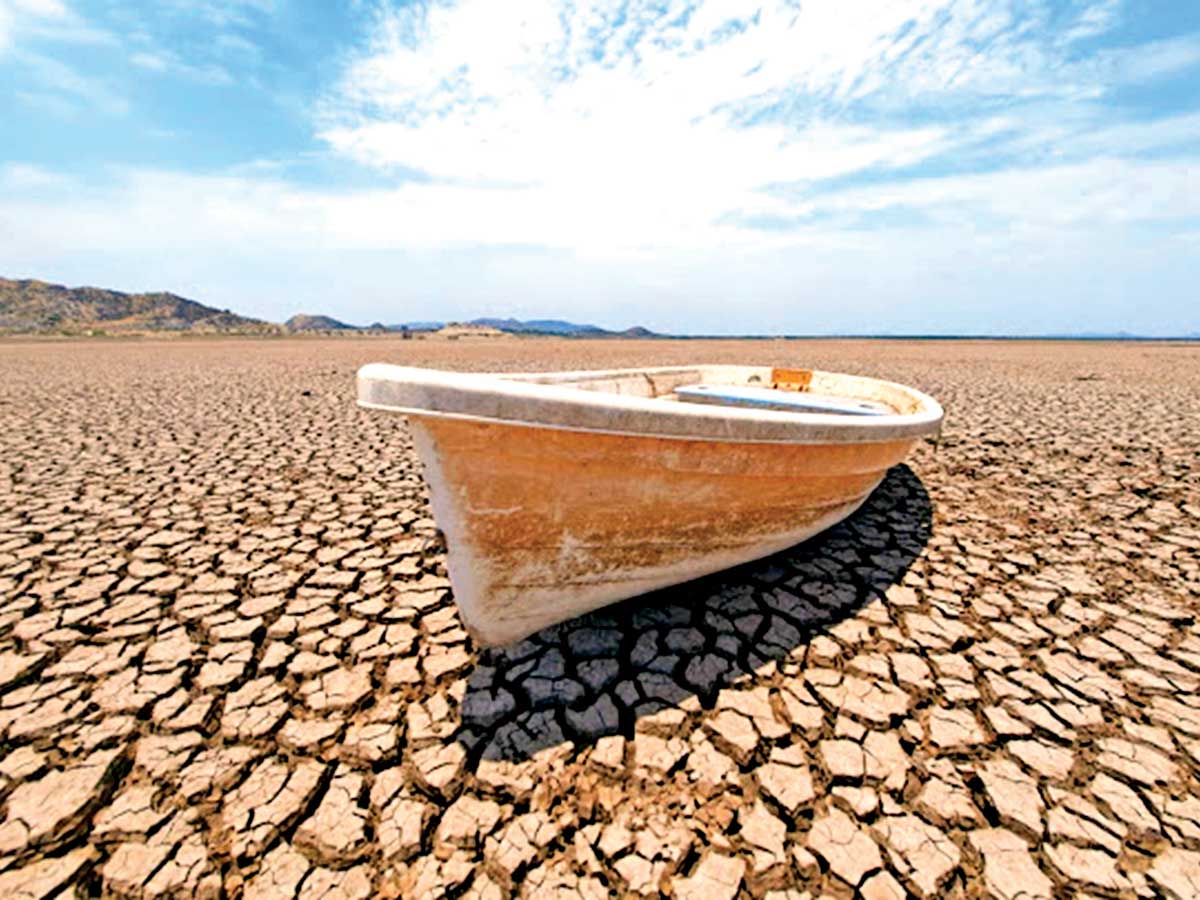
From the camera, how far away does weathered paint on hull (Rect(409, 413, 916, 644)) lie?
1846 mm

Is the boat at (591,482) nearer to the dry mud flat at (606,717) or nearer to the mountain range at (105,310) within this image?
the dry mud flat at (606,717)

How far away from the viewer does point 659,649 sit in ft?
Result: 7.48

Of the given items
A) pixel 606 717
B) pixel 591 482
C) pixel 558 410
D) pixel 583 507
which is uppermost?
pixel 558 410

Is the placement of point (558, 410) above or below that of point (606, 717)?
above

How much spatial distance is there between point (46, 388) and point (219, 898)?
13.1 meters

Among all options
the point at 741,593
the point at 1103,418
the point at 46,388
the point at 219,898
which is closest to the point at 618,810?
the point at 219,898

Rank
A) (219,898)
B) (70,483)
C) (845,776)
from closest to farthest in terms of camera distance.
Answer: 1. (219,898)
2. (845,776)
3. (70,483)

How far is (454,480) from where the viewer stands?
186 centimetres

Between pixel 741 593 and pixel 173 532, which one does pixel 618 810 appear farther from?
pixel 173 532

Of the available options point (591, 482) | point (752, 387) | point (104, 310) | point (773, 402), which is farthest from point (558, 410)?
point (104, 310)

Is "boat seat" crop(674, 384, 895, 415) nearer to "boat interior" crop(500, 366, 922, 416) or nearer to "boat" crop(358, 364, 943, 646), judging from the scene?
"boat interior" crop(500, 366, 922, 416)

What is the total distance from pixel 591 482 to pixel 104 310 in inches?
4038

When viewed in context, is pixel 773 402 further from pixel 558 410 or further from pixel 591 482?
pixel 558 410

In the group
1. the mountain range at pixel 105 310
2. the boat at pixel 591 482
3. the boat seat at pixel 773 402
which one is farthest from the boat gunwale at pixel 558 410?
the mountain range at pixel 105 310
